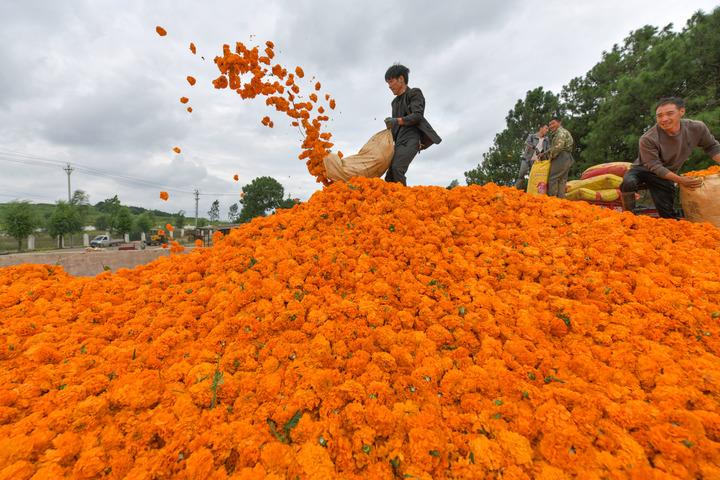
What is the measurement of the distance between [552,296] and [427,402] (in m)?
1.26

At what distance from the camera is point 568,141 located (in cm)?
544

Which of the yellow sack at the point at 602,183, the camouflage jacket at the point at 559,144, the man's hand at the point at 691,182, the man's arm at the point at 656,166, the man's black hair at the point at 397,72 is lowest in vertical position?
the man's hand at the point at 691,182

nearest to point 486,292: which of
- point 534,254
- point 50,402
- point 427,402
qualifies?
point 534,254

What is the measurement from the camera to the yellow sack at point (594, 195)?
595 centimetres

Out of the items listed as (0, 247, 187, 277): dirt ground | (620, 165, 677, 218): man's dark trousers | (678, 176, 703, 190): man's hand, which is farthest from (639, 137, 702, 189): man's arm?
(0, 247, 187, 277): dirt ground

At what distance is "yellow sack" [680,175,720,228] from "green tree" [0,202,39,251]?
40.5m

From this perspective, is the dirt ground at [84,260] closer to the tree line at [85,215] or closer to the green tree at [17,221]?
the tree line at [85,215]

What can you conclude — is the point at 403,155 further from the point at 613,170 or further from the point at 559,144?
the point at 613,170

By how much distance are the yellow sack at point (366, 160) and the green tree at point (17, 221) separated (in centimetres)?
3701

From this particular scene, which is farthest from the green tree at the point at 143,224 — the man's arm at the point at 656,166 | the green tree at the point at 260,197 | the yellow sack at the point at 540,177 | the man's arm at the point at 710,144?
the man's arm at the point at 710,144

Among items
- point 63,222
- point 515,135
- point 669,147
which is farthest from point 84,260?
point 63,222

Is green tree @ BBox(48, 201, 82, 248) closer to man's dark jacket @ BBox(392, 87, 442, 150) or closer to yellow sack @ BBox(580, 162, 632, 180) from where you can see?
man's dark jacket @ BBox(392, 87, 442, 150)

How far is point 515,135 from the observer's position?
59.5ft

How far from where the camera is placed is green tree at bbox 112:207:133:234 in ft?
129
